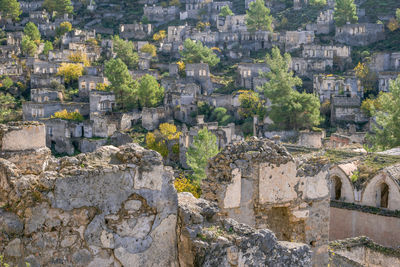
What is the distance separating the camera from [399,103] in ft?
119

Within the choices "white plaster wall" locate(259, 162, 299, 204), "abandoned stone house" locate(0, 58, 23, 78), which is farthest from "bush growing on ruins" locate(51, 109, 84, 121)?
"white plaster wall" locate(259, 162, 299, 204)

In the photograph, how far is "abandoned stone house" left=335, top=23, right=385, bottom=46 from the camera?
238ft

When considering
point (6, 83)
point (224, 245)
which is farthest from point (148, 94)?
point (224, 245)

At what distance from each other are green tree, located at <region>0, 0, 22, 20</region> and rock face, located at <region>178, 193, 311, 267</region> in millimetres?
85794

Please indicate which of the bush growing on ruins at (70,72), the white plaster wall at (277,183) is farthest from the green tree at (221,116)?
the white plaster wall at (277,183)

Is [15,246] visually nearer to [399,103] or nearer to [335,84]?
[399,103]

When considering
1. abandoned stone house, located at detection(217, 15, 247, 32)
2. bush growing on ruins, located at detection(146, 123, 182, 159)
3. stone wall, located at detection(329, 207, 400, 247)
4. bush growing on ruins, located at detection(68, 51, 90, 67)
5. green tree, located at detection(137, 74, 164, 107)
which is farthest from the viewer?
abandoned stone house, located at detection(217, 15, 247, 32)

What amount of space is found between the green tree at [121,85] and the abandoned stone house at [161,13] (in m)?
29.7

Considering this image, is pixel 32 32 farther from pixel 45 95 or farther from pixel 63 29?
pixel 45 95

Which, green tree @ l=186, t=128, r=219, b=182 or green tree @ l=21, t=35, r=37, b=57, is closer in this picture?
green tree @ l=186, t=128, r=219, b=182

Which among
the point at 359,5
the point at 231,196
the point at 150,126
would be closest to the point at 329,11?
the point at 359,5

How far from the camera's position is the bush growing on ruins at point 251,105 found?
56.9 meters

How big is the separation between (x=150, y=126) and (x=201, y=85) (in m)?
10.5

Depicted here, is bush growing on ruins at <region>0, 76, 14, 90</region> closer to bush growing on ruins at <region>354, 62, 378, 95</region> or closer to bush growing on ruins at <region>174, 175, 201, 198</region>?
bush growing on ruins at <region>354, 62, 378, 95</region>
